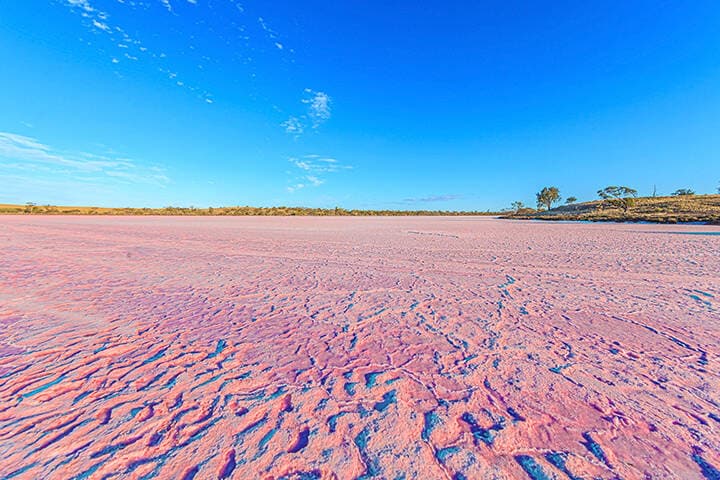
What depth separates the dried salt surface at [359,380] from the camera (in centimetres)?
186

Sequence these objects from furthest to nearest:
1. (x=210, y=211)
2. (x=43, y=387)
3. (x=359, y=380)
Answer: (x=210, y=211), (x=359, y=380), (x=43, y=387)

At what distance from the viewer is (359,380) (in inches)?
108

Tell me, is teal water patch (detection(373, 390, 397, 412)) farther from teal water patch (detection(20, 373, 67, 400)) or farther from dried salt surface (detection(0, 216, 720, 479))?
teal water patch (detection(20, 373, 67, 400))

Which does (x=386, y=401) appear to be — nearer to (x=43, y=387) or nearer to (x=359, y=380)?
(x=359, y=380)

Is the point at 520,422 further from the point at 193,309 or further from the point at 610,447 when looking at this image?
the point at 193,309

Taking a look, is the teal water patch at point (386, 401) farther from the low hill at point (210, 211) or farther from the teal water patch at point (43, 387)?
the low hill at point (210, 211)

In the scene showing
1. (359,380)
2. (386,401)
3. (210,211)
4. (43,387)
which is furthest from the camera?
(210,211)

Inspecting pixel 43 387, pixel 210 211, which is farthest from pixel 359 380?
pixel 210 211

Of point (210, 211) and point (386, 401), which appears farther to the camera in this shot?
point (210, 211)

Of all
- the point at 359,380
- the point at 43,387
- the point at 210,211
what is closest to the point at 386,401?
the point at 359,380

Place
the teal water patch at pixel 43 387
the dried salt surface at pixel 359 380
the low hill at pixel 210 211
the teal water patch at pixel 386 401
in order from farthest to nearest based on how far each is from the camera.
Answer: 1. the low hill at pixel 210 211
2. the teal water patch at pixel 43 387
3. the teal water patch at pixel 386 401
4. the dried salt surface at pixel 359 380

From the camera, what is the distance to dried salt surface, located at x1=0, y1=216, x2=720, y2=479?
1.86m

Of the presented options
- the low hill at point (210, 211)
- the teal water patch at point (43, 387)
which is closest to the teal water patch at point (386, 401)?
the teal water patch at point (43, 387)

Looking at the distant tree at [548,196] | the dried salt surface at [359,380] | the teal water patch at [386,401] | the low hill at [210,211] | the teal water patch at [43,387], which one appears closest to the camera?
the dried salt surface at [359,380]
